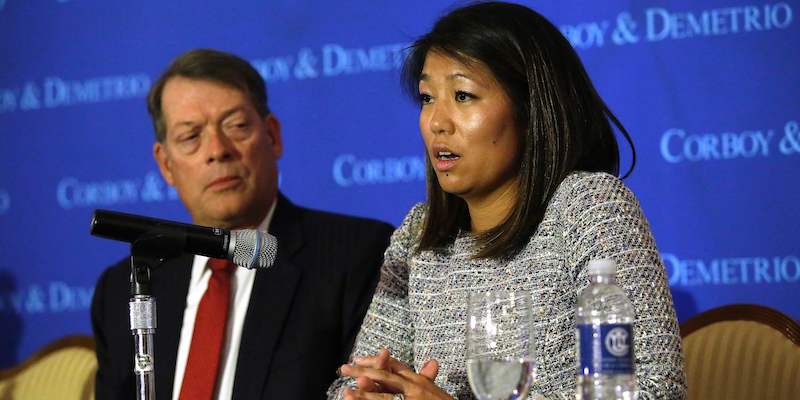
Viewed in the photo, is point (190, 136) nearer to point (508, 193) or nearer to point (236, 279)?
point (236, 279)

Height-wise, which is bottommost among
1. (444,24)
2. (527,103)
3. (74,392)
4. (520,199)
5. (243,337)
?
(74,392)

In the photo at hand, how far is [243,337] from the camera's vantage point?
3174 mm

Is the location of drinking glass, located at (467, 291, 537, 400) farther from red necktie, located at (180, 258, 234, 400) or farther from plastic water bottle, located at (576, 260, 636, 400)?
red necktie, located at (180, 258, 234, 400)

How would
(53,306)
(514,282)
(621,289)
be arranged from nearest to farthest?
(621,289)
(514,282)
(53,306)

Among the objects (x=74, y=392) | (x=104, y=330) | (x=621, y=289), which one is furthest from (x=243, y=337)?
(x=621, y=289)

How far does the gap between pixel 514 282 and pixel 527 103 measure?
0.40 m

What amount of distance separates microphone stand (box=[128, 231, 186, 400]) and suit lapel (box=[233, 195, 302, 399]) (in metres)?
1.00

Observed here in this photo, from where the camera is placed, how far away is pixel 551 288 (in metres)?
2.29

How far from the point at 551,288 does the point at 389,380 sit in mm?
Answer: 413

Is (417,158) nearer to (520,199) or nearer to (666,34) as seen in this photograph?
→ (666,34)

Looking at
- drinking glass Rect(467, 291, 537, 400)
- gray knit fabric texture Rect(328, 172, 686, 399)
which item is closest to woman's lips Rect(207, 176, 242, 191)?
gray knit fabric texture Rect(328, 172, 686, 399)

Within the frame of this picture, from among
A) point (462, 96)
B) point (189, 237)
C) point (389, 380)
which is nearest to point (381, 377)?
point (389, 380)

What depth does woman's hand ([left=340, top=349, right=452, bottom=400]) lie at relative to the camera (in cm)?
207

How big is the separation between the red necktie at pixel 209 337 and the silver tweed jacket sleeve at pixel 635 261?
1.26 metres
